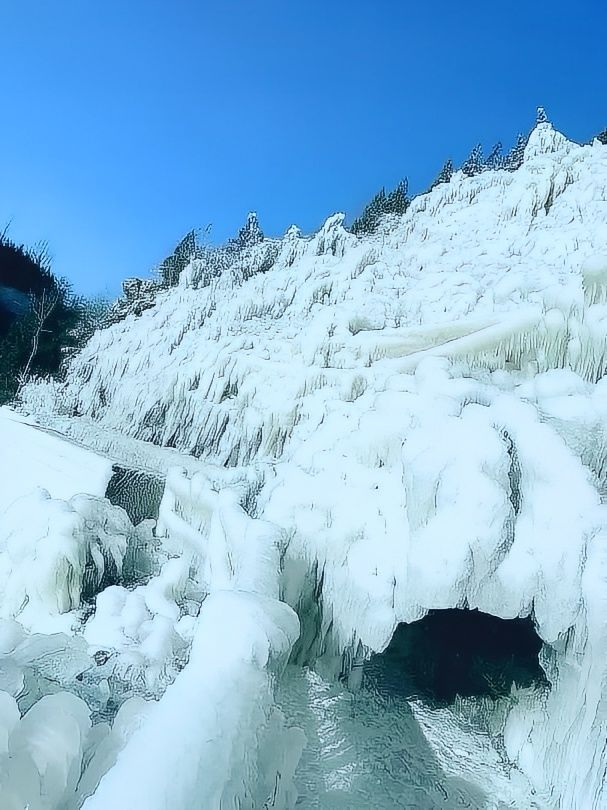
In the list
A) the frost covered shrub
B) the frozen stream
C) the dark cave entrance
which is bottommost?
the frozen stream

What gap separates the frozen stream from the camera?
105 inches

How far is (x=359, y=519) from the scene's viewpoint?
3.44m

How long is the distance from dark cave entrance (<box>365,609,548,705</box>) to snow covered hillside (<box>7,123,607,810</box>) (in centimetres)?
29

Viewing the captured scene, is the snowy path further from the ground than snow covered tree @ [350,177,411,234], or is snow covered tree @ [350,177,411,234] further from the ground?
snow covered tree @ [350,177,411,234]

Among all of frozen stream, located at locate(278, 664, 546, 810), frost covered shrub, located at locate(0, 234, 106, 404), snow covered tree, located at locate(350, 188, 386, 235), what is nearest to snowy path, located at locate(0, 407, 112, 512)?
frost covered shrub, located at locate(0, 234, 106, 404)

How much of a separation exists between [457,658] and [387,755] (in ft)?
3.71

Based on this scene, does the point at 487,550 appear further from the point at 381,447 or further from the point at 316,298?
the point at 316,298

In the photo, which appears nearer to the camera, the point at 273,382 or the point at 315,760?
the point at 315,760

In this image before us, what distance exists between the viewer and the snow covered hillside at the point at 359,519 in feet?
7.07

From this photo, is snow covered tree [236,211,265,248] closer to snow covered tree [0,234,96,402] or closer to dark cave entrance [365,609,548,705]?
snow covered tree [0,234,96,402]

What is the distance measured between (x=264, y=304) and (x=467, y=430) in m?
5.46

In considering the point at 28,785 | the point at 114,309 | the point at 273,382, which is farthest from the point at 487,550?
the point at 114,309

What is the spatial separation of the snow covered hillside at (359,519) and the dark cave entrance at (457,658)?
11.4 inches

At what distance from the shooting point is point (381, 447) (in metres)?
3.75
